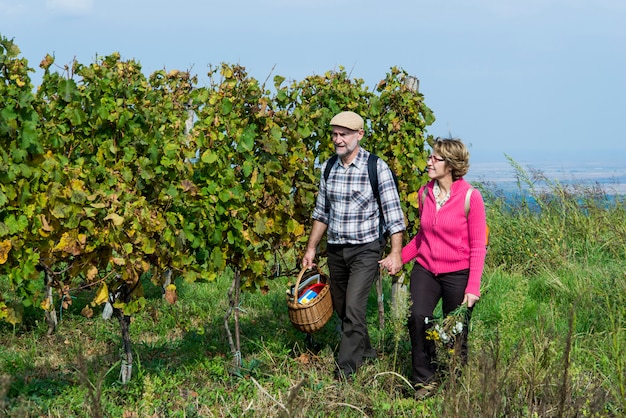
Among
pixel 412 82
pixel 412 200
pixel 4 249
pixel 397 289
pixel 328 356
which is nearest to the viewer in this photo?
pixel 4 249

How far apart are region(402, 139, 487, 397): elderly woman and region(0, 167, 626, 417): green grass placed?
20 centimetres

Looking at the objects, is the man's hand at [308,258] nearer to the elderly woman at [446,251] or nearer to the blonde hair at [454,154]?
the elderly woman at [446,251]

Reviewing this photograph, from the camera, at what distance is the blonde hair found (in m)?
5.05

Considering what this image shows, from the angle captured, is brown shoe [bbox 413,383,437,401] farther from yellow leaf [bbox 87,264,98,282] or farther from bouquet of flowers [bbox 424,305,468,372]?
yellow leaf [bbox 87,264,98,282]

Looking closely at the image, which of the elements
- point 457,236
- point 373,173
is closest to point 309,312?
point 373,173

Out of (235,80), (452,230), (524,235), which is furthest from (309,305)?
(524,235)

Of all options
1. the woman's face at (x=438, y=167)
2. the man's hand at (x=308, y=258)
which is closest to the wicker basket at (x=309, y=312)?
the man's hand at (x=308, y=258)

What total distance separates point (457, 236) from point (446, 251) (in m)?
0.13

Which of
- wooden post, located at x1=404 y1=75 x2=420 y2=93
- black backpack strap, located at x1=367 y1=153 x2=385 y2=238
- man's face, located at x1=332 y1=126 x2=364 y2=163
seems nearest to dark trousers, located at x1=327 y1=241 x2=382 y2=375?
black backpack strap, located at x1=367 y1=153 x2=385 y2=238

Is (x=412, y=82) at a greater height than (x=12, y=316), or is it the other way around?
(x=412, y=82)

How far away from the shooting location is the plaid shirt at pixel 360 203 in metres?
5.55

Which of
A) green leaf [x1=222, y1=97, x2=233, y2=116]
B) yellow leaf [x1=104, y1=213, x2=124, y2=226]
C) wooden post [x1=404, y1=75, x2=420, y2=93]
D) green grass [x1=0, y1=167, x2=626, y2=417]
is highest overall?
wooden post [x1=404, y1=75, x2=420, y2=93]

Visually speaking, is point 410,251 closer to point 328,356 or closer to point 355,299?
point 355,299

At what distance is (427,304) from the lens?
511 cm
